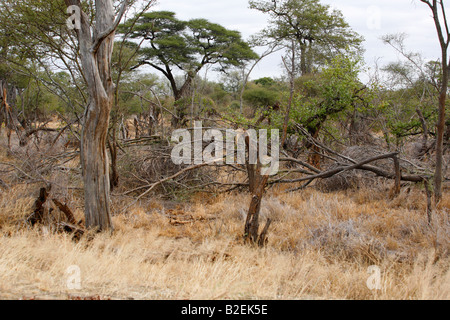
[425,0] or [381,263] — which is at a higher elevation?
[425,0]

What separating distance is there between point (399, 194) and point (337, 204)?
1.21m

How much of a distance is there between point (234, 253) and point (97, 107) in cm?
258

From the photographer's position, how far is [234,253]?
4.72 meters

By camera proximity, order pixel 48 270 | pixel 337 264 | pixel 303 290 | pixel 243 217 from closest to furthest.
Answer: pixel 303 290, pixel 48 270, pixel 337 264, pixel 243 217

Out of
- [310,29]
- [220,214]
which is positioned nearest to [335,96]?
[220,214]

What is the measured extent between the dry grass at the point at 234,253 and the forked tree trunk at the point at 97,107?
0.50 metres

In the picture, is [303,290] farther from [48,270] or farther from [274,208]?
→ [274,208]

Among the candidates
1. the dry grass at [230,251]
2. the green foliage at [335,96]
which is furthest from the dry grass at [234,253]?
the green foliage at [335,96]

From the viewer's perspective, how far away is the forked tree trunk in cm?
484

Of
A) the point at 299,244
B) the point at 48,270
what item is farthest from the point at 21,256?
the point at 299,244

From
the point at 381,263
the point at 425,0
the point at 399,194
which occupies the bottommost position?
the point at 381,263

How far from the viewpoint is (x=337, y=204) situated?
22.3ft
